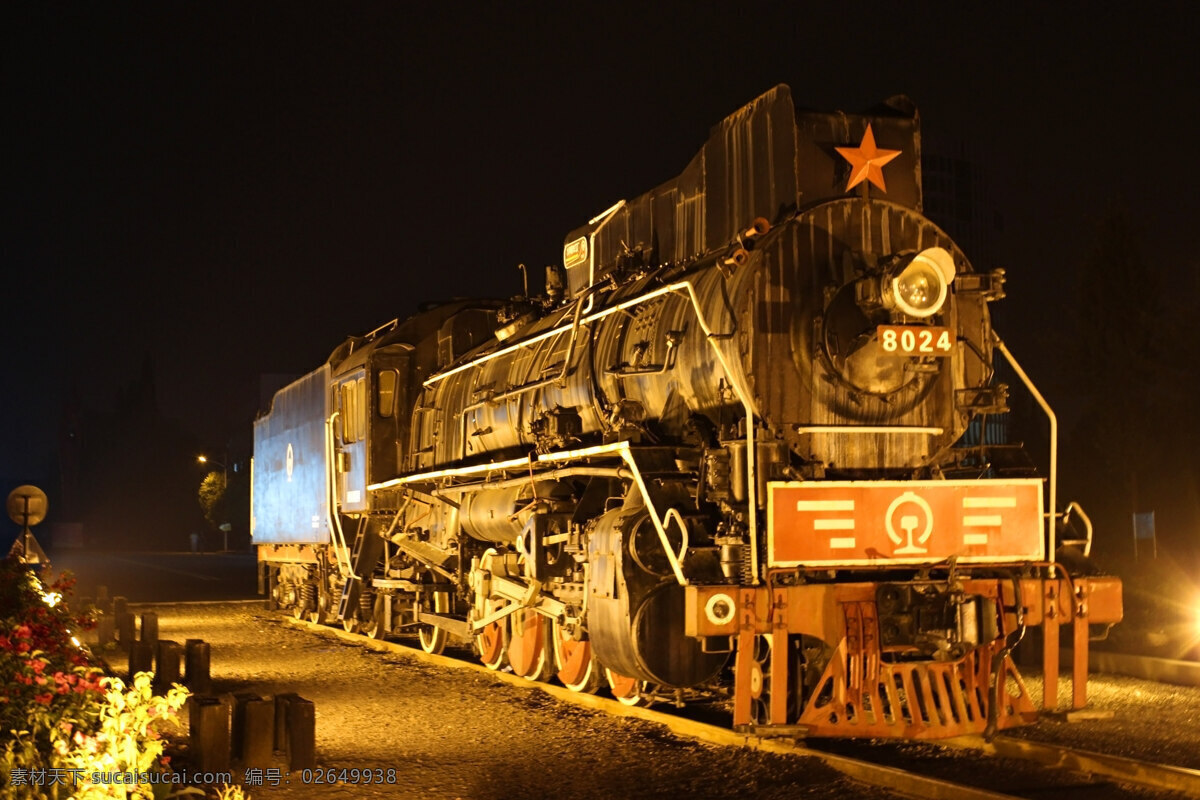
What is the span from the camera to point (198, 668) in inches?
493

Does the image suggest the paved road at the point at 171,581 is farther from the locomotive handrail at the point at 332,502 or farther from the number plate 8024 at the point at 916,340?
the number plate 8024 at the point at 916,340

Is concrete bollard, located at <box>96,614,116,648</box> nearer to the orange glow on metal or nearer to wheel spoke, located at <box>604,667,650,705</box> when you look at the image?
wheel spoke, located at <box>604,667,650,705</box>

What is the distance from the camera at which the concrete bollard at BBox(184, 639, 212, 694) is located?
41.1 feet

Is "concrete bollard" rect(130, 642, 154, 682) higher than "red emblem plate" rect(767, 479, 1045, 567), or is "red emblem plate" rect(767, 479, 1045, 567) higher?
"red emblem plate" rect(767, 479, 1045, 567)

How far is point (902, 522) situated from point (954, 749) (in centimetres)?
179

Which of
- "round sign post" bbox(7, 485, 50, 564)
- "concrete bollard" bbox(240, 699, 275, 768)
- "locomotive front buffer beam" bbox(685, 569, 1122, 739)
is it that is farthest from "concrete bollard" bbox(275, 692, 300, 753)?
"round sign post" bbox(7, 485, 50, 564)

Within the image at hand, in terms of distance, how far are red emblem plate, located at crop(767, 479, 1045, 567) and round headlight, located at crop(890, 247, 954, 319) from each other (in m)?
1.20

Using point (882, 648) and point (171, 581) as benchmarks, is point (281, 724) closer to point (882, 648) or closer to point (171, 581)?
point (882, 648)

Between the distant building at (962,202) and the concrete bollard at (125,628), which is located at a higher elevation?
the distant building at (962,202)

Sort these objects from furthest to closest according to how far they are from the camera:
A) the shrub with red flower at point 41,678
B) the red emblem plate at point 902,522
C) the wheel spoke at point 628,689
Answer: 1. the wheel spoke at point 628,689
2. the red emblem plate at point 902,522
3. the shrub with red flower at point 41,678

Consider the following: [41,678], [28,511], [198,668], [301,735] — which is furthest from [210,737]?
[28,511]

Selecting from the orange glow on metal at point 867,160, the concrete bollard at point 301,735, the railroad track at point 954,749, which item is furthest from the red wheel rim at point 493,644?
the orange glow on metal at point 867,160

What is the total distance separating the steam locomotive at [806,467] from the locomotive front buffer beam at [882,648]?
17 mm

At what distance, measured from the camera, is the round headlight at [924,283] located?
830 cm
